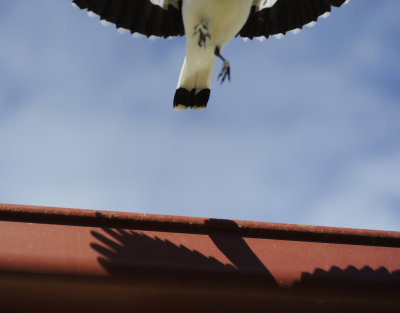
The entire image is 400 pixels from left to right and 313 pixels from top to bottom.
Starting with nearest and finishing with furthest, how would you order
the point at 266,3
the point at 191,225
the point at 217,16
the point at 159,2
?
1. the point at 191,225
2. the point at 217,16
3. the point at 159,2
4. the point at 266,3

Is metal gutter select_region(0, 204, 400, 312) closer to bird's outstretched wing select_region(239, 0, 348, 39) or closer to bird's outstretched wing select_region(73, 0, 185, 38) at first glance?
bird's outstretched wing select_region(73, 0, 185, 38)

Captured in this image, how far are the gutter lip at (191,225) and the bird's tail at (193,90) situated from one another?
2154 millimetres

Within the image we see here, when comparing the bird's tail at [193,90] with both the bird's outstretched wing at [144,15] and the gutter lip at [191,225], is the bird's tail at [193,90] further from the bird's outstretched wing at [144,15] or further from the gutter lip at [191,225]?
the gutter lip at [191,225]

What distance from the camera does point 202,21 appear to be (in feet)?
11.8

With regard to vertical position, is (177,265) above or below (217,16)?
below

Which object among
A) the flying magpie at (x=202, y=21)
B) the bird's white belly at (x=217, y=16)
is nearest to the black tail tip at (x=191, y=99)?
the flying magpie at (x=202, y=21)

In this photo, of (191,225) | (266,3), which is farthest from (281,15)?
(191,225)

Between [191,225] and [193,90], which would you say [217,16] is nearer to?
[193,90]

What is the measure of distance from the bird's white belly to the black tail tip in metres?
0.57

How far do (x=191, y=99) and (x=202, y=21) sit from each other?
0.77m

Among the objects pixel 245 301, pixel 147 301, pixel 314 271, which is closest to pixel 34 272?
pixel 147 301

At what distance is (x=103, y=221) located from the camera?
2082mm

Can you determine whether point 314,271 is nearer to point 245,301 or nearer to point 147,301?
point 245,301

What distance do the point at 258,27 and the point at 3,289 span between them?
10.2ft
